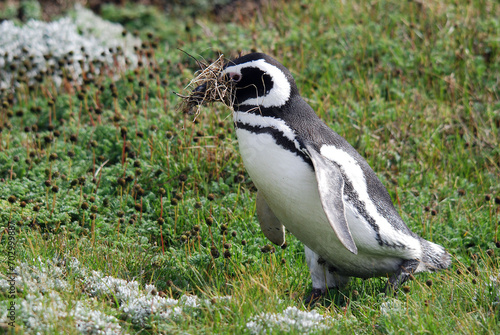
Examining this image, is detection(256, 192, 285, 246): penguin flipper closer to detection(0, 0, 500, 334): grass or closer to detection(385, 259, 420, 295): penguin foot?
detection(0, 0, 500, 334): grass

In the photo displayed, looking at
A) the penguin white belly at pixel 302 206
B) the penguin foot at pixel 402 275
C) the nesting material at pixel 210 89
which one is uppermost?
the nesting material at pixel 210 89

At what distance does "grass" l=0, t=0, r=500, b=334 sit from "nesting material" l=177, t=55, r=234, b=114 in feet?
3.19

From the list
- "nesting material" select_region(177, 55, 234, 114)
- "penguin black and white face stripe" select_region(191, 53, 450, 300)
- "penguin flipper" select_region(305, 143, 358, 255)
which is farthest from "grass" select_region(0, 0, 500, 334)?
"nesting material" select_region(177, 55, 234, 114)

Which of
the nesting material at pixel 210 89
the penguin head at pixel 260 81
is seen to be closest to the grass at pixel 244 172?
the nesting material at pixel 210 89

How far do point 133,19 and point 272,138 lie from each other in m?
6.50

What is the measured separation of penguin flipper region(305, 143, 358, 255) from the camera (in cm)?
352

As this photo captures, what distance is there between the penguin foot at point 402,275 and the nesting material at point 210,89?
162 centimetres

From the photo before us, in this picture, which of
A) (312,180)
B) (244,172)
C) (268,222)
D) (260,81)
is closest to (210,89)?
(260,81)

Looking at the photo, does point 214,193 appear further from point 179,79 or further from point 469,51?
point 469,51

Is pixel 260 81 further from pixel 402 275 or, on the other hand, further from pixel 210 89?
pixel 402 275

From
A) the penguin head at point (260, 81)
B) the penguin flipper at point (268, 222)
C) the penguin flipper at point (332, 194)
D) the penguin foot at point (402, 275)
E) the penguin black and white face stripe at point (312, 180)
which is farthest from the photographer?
the penguin flipper at point (268, 222)

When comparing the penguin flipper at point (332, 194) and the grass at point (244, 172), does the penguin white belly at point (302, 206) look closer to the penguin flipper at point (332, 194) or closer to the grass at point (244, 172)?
the penguin flipper at point (332, 194)

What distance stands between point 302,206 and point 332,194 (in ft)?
0.92

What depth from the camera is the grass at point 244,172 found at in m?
3.80
